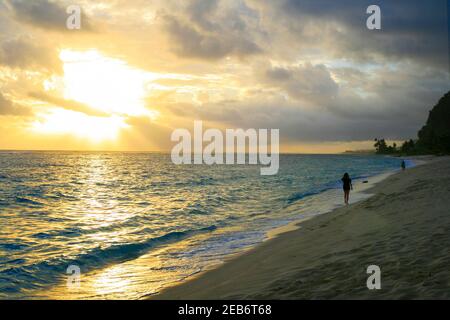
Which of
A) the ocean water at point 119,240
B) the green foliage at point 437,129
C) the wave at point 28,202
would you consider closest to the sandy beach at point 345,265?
the ocean water at point 119,240

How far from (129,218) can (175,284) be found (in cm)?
1547

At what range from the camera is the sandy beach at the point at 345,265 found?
7895mm

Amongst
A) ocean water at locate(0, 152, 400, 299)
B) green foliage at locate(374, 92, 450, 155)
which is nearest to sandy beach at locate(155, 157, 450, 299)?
ocean water at locate(0, 152, 400, 299)

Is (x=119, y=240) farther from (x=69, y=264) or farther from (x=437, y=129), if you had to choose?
(x=437, y=129)

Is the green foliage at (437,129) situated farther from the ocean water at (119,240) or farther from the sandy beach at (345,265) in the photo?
the sandy beach at (345,265)

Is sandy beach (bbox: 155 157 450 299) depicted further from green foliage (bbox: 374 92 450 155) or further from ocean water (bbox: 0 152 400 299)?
green foliage (bbox: 374 92 450 155)

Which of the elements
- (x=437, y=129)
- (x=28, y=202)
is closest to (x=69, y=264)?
(x=28, y=202)

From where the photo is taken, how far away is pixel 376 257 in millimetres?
10250

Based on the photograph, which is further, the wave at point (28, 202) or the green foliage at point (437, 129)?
the green foliage at point (437, 129)

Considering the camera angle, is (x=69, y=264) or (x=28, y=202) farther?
(x=28, y=202)

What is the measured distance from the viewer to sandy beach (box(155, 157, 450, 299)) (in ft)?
25.9

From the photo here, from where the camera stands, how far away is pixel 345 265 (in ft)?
32.6
